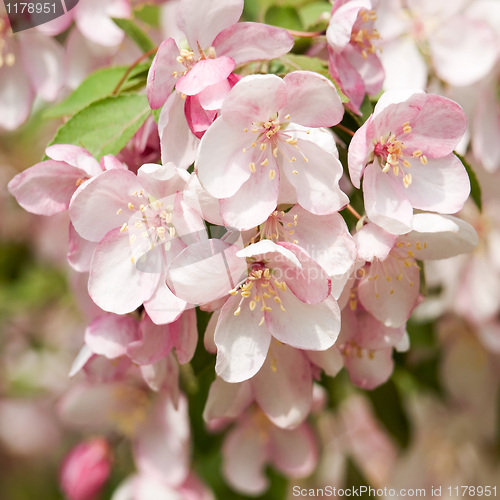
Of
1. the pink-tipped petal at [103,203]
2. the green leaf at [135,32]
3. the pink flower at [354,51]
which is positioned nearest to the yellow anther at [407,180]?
the pink flower at [354,51]

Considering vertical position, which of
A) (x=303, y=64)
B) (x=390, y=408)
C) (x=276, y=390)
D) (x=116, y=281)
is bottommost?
(x=390, y=408)

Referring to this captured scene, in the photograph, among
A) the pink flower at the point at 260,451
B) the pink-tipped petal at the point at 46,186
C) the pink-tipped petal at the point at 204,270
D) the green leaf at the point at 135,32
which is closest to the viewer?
the pink-tipped petal at the point at 204,270

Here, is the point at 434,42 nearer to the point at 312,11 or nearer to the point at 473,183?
the point at 312,11

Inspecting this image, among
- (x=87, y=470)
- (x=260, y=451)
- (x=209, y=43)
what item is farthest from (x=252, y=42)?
(x=87, y=470)

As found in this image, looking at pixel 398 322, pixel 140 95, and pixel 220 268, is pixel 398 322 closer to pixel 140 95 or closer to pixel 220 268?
pixel 220 268

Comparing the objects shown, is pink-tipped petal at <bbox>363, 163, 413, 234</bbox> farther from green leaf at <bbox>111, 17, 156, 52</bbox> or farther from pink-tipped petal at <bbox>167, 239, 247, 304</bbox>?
green leaf at <bbox>111, 17, 156, 52</bbox>

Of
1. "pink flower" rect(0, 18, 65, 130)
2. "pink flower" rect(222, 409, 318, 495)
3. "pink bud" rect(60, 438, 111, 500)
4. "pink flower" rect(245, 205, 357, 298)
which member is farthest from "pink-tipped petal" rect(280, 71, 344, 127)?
"pink bud" rect(60, 438, 111, 500)

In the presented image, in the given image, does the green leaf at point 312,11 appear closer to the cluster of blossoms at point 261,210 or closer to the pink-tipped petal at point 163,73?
the cluster of blossoms at point 261,210
